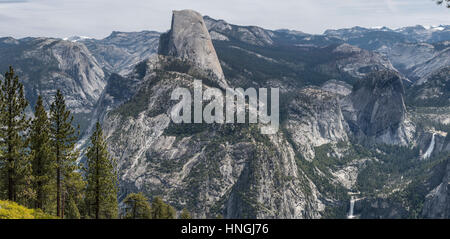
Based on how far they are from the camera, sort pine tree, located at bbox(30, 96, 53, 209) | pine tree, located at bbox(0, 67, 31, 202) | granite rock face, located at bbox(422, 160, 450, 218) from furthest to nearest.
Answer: granite rock face, located at bbox(422, 160, 450, 218) → pine tree, located at bbox(30, 96, 53, 209) → pine tree, located at bbox(0, 67, 31, 202)

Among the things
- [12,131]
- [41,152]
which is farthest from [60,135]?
[12,131]

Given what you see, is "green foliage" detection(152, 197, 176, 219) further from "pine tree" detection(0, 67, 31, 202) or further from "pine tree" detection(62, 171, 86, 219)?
"pine tree" detection(0, 67, 31, 202)

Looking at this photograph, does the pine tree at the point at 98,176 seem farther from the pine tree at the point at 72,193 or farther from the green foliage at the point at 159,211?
the green foliage at the point at 159,211

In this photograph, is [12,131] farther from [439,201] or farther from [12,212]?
[439,201]

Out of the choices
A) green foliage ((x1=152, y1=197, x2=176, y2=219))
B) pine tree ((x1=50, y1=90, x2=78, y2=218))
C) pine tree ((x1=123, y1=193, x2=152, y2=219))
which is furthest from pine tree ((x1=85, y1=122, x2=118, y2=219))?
green foliage ((x1=152, y1=197, x2=176, y2=219))
